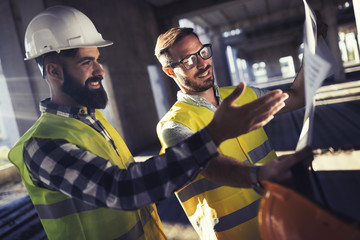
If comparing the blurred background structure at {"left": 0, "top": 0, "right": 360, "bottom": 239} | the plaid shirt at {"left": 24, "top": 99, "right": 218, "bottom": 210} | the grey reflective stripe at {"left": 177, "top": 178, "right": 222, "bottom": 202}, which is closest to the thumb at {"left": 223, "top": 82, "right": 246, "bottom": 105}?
the plaid shirt at {"left": 24, "top": 99, "right": 218, "bottom": 210}

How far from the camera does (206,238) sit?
166cm

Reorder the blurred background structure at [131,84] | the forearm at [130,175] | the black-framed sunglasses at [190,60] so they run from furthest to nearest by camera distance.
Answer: the blurred background structure at [131,84], the black-framed sunglasses at [190,60], the forearm at [130,175]

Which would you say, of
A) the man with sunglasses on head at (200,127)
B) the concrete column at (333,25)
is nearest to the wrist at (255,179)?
the man with sunglasses on head at (200,127)

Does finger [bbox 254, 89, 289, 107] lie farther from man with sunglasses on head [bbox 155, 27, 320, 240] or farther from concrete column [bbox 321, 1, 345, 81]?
concrete column [bbox 321, 1, 345, 81]

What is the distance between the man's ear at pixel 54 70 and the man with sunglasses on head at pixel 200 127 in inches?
23.5

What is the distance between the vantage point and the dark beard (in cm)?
142

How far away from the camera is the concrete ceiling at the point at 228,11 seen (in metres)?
10.2

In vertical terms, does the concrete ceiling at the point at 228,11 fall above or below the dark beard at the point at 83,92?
above

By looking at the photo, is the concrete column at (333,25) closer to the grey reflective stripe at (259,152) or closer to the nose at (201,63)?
the grey reflective stripe at (259,152)

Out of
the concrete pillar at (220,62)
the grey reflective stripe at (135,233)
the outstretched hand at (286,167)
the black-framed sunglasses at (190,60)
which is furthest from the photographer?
the concrete pillar at (220,62)

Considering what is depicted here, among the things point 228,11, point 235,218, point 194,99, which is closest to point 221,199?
point 235,218

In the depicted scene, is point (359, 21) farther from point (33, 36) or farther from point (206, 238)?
point (33, 36)

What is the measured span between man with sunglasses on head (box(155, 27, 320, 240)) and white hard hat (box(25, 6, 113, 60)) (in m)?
0.47

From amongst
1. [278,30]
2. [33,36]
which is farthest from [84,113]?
[278,30]
